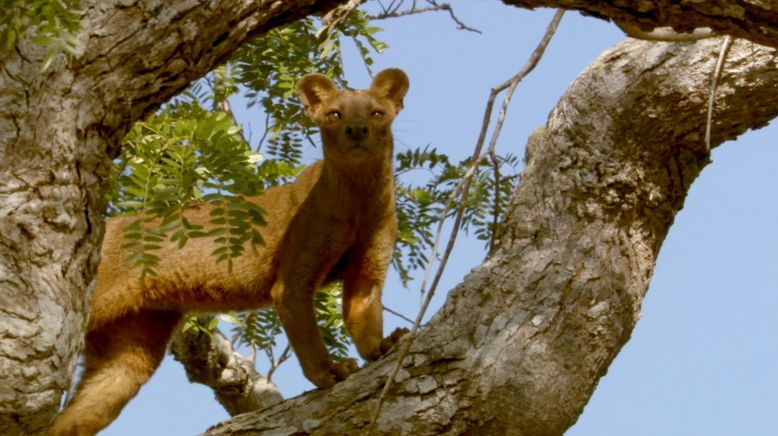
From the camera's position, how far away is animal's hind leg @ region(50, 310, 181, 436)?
6.37 meters

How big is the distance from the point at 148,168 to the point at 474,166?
183cm

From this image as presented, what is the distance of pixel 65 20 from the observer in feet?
9.30

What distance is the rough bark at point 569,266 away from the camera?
16.7 ft

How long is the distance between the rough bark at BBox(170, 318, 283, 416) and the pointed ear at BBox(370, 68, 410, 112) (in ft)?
6.62

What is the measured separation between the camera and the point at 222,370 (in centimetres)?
741

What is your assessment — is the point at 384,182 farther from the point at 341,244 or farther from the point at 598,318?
the point at 598,318

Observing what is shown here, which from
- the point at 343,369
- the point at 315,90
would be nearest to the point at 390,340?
the point at 343,369

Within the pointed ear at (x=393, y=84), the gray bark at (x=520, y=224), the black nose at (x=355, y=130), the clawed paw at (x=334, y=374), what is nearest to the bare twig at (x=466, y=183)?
the gray bark at (x=520, y=224)

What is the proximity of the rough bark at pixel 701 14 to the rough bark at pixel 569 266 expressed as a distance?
4.40 feet

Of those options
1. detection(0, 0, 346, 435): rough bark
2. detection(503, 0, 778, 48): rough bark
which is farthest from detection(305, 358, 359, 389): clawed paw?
detection(503, 0, 778, 48): rough bark

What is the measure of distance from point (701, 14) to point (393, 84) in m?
3.62

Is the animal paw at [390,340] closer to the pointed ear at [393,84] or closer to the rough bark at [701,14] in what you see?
the pointed ear at [393,84]

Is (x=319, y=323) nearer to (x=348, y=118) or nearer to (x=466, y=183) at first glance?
(x=348, y=118)

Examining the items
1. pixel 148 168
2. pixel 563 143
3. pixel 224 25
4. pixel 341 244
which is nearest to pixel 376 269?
pixel 341 244
